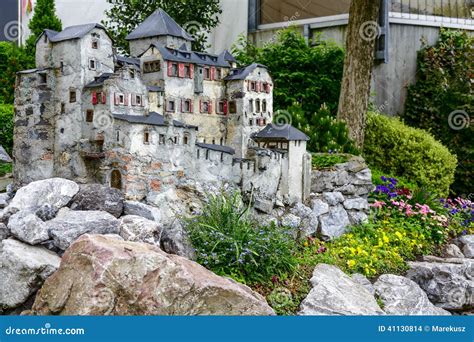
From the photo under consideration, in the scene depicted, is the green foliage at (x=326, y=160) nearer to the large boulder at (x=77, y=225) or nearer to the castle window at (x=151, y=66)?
the castle window at (x=151, y=66)

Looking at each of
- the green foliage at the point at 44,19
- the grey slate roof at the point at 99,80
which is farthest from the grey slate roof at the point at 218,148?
the green foliage at the point at 44,19

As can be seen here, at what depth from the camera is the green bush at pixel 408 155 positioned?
54.3 feet

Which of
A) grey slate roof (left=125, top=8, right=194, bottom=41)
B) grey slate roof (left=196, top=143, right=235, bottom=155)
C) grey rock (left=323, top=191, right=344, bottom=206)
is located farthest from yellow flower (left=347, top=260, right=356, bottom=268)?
grey slate roof (left=125, top=8, right=194, bottom=41)

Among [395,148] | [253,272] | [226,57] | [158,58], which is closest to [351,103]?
[395,148]

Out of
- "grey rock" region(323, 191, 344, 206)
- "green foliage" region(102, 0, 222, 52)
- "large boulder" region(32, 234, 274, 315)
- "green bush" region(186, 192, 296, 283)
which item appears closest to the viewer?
"large boulder" region(32, 234, 274, 315)

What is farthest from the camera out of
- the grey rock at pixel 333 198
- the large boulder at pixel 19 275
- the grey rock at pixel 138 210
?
the grey rock at pixel 333 198

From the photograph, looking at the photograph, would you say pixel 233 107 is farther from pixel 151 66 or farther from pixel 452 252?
pixel 452 252

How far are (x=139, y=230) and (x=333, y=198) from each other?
4.59 m

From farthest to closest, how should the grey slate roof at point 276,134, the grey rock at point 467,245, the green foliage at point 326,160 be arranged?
the grey rock at point 467,245
the green foliage at point 326,160
the grey slate roof at point 276,134

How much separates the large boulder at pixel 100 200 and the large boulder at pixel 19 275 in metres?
1.43

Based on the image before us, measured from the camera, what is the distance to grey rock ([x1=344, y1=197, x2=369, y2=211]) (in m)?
13.2

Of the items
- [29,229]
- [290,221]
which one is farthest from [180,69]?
[29,229]

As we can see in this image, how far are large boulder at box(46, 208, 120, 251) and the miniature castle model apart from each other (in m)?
0.85

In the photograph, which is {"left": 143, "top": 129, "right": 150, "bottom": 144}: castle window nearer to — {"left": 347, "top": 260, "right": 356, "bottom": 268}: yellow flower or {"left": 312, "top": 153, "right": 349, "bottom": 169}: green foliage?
{"left": 347, "top": 260, "right": 356, "bottom": 268}: yellow flower
